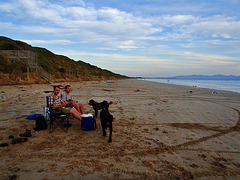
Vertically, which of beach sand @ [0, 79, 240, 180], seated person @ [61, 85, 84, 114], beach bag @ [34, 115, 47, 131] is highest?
seated person @ [61, 85, 84, 114]

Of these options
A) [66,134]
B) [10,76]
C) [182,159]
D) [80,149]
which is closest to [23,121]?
[66,134]

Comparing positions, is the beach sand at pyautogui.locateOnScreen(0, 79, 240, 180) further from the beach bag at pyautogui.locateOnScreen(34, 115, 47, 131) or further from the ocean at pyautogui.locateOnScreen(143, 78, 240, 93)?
the ocean at pyautogui.locateOnScreen(143, 78, 240, 93)

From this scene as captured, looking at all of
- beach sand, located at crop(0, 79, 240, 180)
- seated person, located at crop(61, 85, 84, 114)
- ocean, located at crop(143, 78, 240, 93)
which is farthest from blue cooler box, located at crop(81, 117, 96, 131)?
ocean, located at crop(143, 78, 240, 93)

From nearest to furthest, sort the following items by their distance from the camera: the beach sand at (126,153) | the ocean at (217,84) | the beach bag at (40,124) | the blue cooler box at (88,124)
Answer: the beach sand at (126,153)
the beach bag at (40,124)
the blue cooler box at (88,124)
the ocean at (217,84)

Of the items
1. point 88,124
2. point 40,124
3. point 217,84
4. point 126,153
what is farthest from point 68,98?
point 217,84

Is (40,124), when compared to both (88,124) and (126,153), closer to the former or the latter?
(88,124)

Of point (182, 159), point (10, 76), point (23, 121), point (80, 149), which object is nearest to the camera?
point (182, 159)

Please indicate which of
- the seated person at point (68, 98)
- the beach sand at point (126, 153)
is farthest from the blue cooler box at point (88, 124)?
the seated person at point (68, 98)

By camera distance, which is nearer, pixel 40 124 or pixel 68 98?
pixel 40 124

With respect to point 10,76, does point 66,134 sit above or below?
below

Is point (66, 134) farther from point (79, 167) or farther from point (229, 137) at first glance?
point (229, 137)

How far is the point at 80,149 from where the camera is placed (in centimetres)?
416

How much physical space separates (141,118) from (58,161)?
14.5 feet

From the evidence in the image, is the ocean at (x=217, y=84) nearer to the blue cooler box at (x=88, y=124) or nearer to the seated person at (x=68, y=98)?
the seated person at (x=68, y=98)
